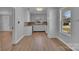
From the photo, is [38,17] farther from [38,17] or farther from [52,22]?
[52,22]

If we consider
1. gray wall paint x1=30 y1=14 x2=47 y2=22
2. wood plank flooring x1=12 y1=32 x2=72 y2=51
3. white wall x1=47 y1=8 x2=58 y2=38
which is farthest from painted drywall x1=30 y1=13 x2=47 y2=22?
wood plank flooring x1=12 y1=32 x2=72 y2=51

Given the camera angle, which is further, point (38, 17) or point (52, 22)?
point (38, 17)

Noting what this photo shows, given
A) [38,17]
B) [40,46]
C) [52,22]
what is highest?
[38,17]

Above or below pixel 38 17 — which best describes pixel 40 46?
below

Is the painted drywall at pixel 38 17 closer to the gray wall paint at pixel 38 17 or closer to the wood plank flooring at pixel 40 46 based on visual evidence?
the gray wall paint at pixel 38 17

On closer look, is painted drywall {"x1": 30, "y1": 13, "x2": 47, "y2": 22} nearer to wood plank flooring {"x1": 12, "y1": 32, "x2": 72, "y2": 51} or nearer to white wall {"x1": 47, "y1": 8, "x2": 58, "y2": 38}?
white wall {"x1": 47, "y1": 8, "x2": 58, "y2": 38}

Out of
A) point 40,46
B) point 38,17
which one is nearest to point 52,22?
point 40,46

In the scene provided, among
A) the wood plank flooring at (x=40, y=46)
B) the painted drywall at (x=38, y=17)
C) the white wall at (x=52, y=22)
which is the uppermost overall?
the painted drywall at (x=38, y=17)

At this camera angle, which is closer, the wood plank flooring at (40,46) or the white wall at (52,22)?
the wood plank flooring at (40,46)

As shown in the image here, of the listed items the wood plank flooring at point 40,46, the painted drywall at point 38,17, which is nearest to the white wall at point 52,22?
the wood plank flooring at point 40,46
